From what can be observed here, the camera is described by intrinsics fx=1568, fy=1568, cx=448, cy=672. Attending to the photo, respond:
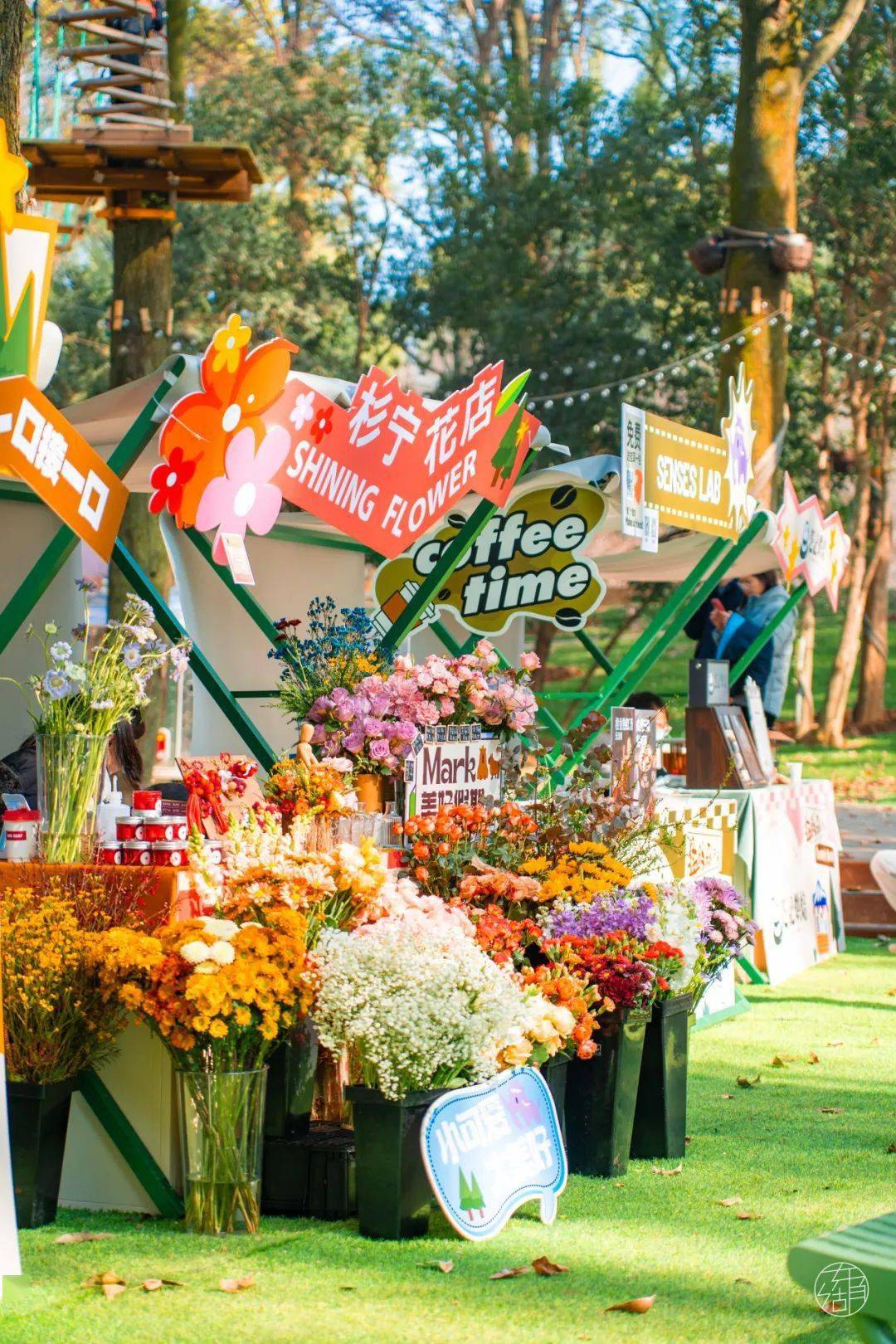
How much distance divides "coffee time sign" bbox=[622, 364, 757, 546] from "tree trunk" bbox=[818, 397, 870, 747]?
1210 centimetres

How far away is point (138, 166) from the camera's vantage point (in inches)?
350

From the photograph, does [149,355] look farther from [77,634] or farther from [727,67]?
[727,67]

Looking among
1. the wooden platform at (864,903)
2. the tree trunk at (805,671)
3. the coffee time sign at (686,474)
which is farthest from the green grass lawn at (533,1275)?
the tree trunk at (805,671)

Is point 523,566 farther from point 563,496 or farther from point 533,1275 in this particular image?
point 533,1275

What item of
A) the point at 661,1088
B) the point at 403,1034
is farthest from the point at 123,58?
the point at 403,1034

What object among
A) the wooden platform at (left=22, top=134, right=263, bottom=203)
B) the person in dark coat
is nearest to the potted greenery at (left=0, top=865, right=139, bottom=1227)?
the person in dark coat

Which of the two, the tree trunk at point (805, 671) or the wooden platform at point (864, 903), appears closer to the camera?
the wooden platform at point (864, 903)

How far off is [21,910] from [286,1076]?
0.77 meters

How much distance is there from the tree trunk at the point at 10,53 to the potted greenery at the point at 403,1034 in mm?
3461

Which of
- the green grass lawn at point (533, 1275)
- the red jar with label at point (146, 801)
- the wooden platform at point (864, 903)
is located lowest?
the green grass lawn at point (533, 1275)

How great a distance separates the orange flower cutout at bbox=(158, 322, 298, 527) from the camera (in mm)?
4656

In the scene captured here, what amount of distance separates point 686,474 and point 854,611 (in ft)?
43.5

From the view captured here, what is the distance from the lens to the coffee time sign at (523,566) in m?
7.25

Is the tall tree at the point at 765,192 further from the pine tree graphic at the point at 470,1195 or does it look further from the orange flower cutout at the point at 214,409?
the pine tree graphic at the point at 470,1195
